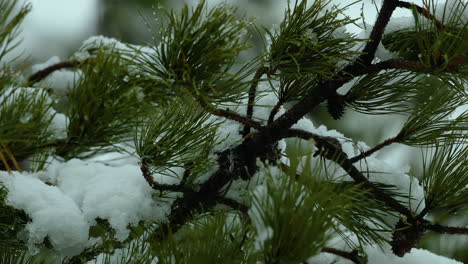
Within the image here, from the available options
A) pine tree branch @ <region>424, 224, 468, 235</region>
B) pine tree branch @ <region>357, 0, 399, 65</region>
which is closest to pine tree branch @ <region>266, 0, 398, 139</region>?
pine tree branch @ <region>357, 0, 399, 65</region>

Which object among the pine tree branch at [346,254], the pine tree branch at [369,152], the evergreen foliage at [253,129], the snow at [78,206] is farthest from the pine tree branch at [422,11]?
the snow at [78,206]

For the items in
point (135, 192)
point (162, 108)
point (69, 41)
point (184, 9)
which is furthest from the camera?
point (69, 41)

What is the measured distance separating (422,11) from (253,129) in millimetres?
291

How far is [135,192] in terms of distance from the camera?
2.72 feet

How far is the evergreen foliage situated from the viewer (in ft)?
1.76

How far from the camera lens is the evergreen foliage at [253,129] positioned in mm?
537

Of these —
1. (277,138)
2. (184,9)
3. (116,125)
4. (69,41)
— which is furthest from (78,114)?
(69,41)

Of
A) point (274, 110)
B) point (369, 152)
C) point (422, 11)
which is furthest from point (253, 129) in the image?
point (422, 11)

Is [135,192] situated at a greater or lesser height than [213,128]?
lesser

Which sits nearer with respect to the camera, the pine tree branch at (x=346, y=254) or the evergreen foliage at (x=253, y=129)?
the evergreen foliage at (x=253, y=129)

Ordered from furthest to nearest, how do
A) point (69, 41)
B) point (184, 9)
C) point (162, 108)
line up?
point (69, 41)
point (162, 108)
point (184, 9)

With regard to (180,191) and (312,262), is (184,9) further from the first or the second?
(312,262)

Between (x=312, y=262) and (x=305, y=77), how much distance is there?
295 mm

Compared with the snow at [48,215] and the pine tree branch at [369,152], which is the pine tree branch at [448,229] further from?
the snow at [48,215]
